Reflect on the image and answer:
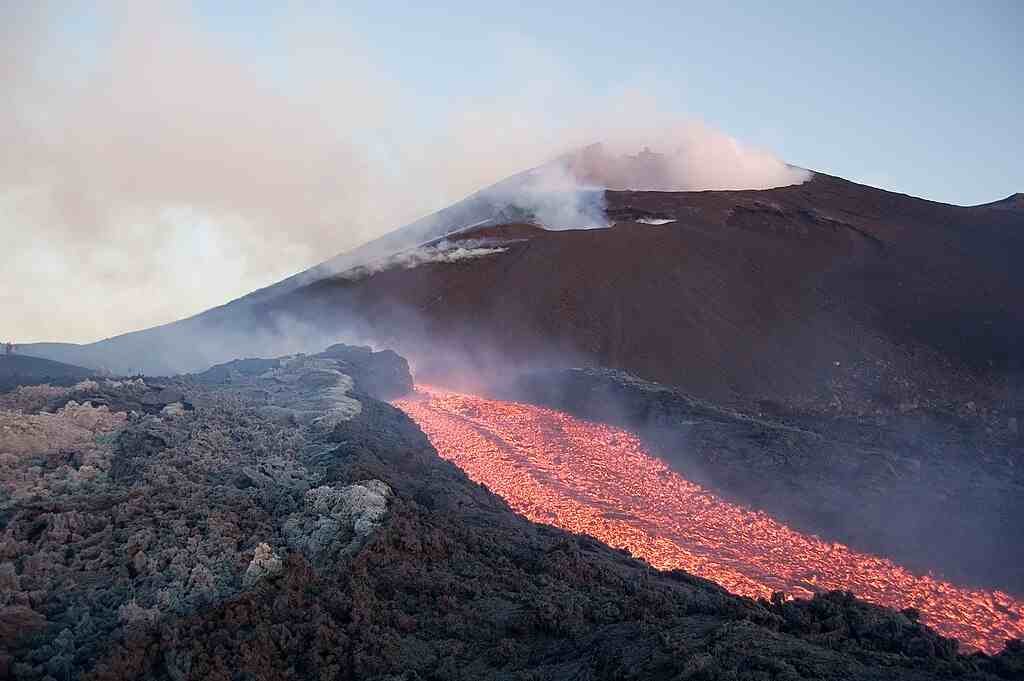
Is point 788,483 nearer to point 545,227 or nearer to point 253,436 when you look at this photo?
point 253,436

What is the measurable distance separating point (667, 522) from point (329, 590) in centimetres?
653

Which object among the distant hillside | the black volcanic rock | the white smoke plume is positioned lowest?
the black volcanic rock

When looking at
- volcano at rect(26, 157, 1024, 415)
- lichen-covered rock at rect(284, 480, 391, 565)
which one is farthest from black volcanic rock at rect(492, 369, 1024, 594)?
lichen-covered rock at rect(284, 480, 391, 565)

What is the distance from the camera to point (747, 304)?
28391 mm

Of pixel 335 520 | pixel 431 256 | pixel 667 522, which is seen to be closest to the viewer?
pixel 335 520

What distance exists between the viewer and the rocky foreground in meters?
4.96

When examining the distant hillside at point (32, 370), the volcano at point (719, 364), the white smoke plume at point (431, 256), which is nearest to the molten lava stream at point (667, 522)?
the volcano at point (719, 364)

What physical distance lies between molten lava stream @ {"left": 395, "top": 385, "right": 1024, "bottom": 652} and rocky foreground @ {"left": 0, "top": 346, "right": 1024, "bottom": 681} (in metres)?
1.81

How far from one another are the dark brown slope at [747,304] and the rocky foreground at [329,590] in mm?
15509

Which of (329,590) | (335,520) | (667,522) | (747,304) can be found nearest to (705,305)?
(747,304)

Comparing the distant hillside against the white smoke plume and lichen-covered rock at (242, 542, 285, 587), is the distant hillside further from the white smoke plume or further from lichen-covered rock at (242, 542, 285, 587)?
the white smoke plume

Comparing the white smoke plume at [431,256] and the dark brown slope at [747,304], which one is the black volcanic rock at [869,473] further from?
the white smoke plume at [431,256]

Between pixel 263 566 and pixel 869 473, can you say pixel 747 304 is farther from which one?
pixel 263 566

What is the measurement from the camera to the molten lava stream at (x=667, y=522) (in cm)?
909
